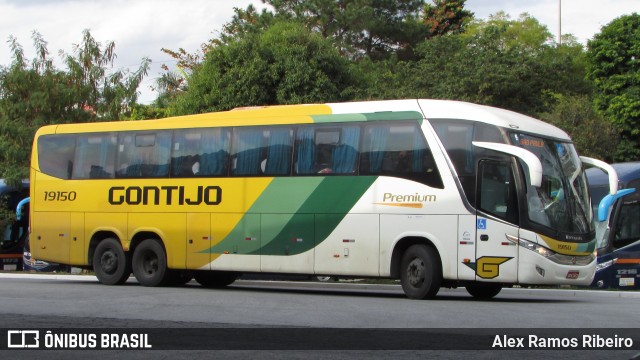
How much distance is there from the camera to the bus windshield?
55.9 ft

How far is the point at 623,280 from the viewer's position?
25641mm

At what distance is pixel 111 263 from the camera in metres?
21.8

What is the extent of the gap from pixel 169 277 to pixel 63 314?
8328 mm

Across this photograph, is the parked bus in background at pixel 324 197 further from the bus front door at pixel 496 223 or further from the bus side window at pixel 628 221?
the bus side window at pixel 628 221

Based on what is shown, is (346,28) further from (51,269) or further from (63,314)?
(63,314)

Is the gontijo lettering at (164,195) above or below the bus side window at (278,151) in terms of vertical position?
below

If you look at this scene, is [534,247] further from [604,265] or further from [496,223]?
[604,265]

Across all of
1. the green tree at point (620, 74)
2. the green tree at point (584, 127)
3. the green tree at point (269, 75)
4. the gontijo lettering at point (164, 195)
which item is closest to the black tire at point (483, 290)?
the gontijo lettering at point (164, 195)

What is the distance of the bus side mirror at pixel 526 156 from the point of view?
643 inches

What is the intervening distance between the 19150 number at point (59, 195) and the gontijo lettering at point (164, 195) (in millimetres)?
1149

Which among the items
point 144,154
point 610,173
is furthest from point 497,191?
point 144,154

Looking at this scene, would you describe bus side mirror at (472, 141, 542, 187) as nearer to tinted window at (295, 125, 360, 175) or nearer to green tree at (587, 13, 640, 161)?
tinted window at (295, 125, 360, 175)

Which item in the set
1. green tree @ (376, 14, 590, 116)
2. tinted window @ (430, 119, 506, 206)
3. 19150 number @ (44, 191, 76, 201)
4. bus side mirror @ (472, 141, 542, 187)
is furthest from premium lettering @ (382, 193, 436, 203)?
green tree @ (376, 14, 590, 116)

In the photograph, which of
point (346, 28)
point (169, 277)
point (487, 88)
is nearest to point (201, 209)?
point (169, 277)
